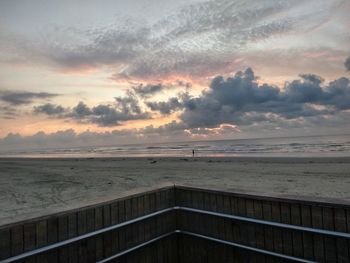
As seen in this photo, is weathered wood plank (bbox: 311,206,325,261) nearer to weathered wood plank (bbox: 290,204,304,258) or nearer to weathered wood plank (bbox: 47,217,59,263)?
weathered wood plank (bbox: 290,204,304,258)

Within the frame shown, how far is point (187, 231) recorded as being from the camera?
11.9 feet

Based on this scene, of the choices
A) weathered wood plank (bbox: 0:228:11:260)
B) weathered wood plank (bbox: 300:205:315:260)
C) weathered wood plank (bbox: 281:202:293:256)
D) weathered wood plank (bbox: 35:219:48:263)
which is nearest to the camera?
weathered wood plank (bbox: 0:228:11:260)

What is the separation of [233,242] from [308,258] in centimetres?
78

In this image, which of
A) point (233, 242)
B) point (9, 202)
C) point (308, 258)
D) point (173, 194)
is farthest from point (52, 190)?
point (308, 258)

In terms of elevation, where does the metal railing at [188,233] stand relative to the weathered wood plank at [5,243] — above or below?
below

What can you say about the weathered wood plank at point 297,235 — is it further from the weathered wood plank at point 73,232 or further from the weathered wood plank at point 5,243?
the weathered wood plank at point 5,243

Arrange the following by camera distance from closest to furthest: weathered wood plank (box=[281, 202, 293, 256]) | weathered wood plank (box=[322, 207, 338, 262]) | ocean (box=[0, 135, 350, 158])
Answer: weathered wood plank (box=[322, 207, 338, 262]) → weathered wood plank (box=[281, 202, 293, 256]) → ocean (box=[0, 135, 350, 158])

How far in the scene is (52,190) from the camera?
39.0 ft

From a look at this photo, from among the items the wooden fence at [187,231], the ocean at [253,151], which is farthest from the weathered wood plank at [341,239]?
the ocean at [253,151]

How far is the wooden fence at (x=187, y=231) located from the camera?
2514 millimetres

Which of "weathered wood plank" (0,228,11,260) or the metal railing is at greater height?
"weathered wood plank" (0,228,11,260)

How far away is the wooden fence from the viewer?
251 cm

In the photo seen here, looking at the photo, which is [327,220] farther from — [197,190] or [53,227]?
[53,227]

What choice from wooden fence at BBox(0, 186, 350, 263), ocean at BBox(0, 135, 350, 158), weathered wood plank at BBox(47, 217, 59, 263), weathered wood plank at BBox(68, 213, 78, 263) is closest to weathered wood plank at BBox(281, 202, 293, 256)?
wooden fence at BBox(0, 186, 350, 263)
